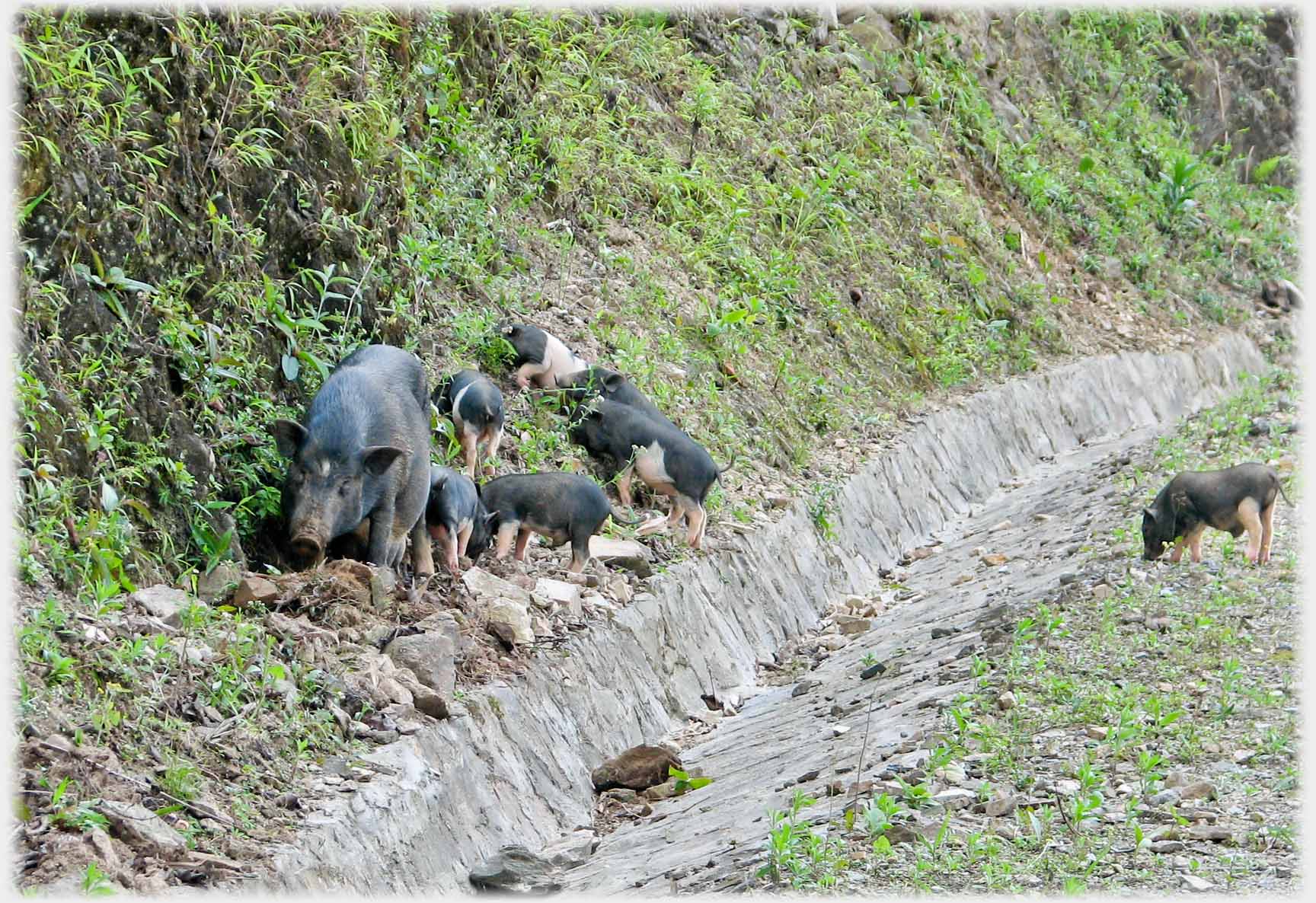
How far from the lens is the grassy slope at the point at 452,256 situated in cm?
689

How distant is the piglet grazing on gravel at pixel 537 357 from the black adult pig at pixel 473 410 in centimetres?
96

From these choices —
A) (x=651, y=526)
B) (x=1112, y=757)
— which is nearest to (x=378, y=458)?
(x=651, y=526)

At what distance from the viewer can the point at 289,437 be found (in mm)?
7887

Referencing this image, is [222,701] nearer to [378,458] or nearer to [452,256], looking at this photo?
[378,458]

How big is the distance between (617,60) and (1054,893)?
40.0 feet

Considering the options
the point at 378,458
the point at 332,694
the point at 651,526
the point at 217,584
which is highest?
the point at 378,458

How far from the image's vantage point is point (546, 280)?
12.3 m

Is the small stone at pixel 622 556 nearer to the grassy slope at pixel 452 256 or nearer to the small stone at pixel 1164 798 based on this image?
the grassy slope at pixel 452 256

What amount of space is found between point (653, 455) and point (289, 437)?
10.4 ft

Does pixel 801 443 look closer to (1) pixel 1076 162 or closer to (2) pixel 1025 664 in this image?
(2) pixel 1025 664

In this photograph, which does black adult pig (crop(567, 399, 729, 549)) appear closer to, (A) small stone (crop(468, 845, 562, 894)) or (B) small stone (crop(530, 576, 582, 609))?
(B) small stone (crop(530, 576, 582, 609))

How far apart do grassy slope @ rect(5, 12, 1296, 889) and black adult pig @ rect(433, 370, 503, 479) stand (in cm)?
46

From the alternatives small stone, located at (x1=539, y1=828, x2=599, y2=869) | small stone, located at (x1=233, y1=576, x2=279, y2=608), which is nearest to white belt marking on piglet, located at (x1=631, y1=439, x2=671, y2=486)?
small stone, located at (x1=539, y1=828, x2=599, y2=869)

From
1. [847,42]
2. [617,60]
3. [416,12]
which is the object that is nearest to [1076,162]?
[847,42]
